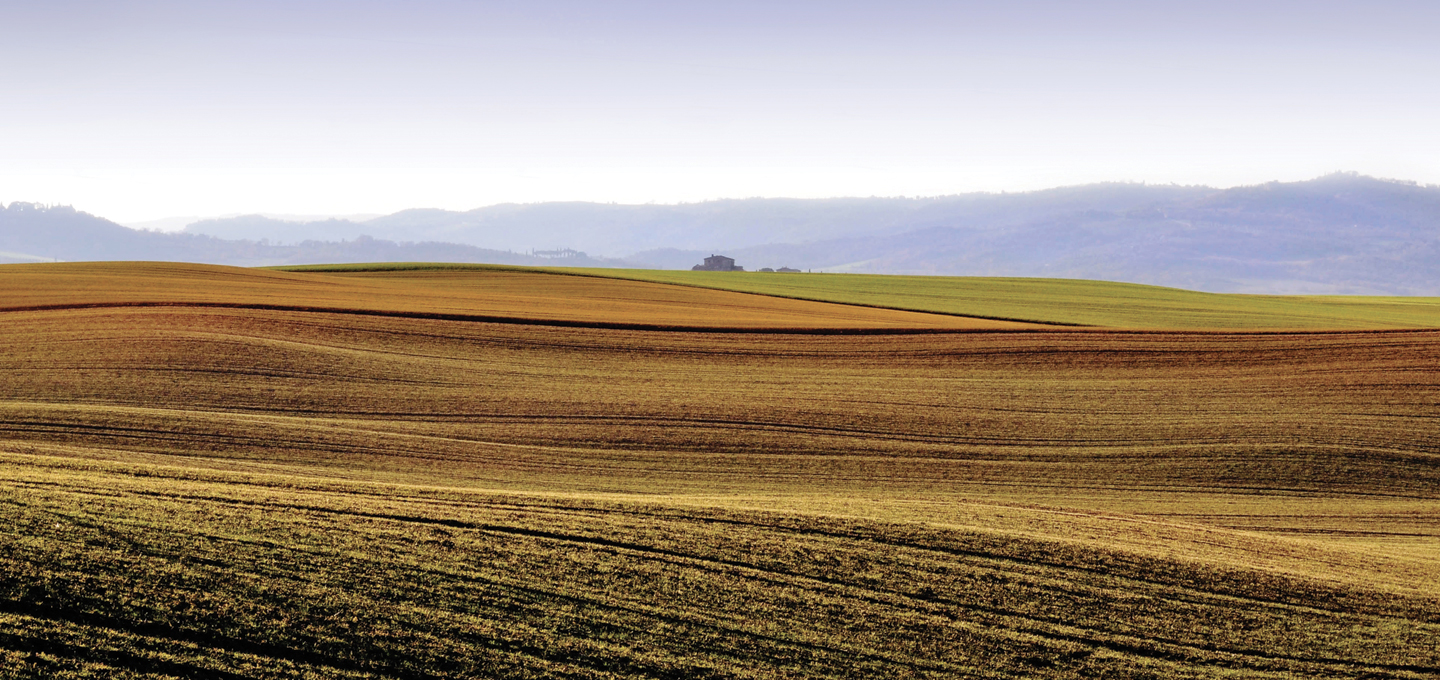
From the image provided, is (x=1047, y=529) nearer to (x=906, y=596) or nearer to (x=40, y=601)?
(x=906, y=596)

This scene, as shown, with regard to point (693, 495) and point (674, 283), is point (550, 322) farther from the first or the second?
point (674, 283)

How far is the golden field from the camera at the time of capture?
26.8ft

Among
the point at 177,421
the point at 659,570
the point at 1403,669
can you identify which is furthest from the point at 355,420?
the point at 1403,669

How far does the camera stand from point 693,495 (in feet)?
52.1

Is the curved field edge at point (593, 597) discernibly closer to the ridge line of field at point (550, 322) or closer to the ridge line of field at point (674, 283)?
the ridge line of field at point (550, 322)

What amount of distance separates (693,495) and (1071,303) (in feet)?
167

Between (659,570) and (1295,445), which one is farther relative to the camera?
(1295,445)

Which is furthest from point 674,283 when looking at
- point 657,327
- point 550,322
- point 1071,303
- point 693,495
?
point 693,495

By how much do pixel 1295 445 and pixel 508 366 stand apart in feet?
65.2

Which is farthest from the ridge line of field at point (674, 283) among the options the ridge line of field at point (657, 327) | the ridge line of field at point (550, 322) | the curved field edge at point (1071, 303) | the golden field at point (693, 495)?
the golden field at point (693, 495)

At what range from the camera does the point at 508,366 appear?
1061 inches

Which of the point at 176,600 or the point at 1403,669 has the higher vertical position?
the point at 176,600

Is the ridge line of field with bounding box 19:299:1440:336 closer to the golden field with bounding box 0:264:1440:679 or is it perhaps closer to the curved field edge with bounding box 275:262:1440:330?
the golden field with bounding box 0:264:1440:679

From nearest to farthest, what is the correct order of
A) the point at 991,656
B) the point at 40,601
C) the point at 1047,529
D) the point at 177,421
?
the point at 40,601, the point at 991,656, the point at 1047,529, the point at 177,421
